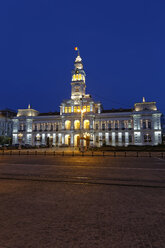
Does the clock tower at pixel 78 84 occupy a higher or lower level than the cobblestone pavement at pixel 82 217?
higher

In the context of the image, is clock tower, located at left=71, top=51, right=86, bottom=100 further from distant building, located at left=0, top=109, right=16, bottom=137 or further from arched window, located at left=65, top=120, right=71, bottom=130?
distant building, located at left=0, top=109, right=16, bottom=137

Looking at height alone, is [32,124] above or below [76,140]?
above

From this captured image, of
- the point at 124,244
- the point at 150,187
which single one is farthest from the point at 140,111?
the point at 124,244

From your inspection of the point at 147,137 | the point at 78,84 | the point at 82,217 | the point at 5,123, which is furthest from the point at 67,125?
the point at 82,217

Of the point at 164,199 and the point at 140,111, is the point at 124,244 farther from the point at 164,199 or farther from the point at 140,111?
the point at 140,111

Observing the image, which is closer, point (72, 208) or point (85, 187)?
point (72, 208)

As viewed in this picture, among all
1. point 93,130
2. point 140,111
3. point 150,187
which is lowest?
point 150,187

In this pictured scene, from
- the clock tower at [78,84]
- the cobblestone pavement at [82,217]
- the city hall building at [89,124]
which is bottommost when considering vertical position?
the cobblestone pavement at [82,217]

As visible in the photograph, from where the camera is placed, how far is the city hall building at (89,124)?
64.8 m

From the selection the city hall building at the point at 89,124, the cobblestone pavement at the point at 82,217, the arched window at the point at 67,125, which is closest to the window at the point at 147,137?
the city hall building at the point at 89,124

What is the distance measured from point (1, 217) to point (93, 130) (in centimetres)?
6385

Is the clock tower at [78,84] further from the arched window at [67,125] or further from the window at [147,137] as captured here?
the window at [147,137]

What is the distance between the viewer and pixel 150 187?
748 centimetres

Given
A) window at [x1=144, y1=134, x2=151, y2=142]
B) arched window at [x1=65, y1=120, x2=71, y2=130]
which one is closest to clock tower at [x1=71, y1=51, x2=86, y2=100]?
arched window at [x1=65, y1=120, x2=71, y2=130]
